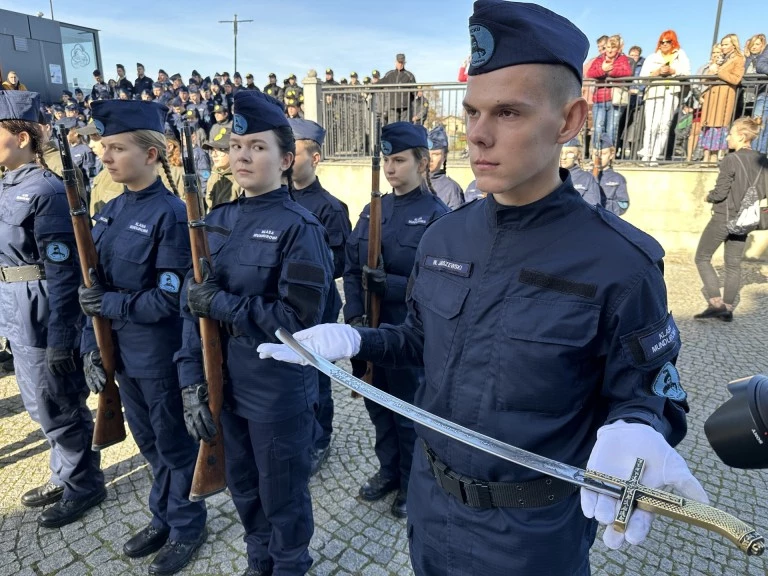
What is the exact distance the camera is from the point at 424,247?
177 centimetres

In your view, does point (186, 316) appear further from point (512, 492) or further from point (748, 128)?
point (748, 128)

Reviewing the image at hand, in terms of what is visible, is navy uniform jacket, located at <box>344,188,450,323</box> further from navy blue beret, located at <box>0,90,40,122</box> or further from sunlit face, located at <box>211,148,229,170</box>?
sunlit face, located at <box>211,148,229,170</box>

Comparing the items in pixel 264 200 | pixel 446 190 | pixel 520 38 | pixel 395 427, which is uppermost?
pixel 520 38

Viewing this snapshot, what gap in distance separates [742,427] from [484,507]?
0.78 m

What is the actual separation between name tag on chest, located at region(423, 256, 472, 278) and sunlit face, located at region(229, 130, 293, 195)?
3.71ft

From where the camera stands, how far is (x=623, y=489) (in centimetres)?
110

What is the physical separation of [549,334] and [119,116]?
256cm

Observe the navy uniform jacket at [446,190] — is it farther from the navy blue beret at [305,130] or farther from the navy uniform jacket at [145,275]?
the navy uniform jacket at [145,275]

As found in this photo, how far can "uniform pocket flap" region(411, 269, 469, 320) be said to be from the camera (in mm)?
1526

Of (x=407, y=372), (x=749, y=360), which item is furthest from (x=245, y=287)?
(x=749, y=360)

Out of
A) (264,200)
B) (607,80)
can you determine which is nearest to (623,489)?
(264,200)

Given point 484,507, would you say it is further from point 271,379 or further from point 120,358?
point 120,358

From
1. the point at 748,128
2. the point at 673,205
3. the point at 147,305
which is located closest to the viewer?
the point at 147,305

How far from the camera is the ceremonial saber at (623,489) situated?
3.02 ft
